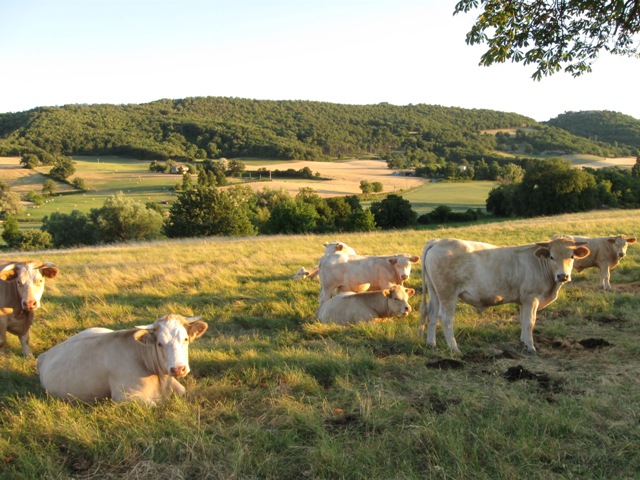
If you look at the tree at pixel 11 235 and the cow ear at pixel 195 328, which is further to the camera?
the tree at pixel 11 235

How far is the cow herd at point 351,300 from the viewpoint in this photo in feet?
18.4

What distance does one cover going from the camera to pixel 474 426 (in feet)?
15.5

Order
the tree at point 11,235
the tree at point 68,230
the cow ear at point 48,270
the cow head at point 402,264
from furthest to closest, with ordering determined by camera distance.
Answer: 1. the tree at point 68,230
2. the tree at point 11,235
3. the cow head at point 402,264
4. the cow ear at point 48,270

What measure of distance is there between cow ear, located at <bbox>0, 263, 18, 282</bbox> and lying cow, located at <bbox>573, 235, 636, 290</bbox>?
41.3 feet

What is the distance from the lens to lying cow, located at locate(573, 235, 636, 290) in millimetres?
12023

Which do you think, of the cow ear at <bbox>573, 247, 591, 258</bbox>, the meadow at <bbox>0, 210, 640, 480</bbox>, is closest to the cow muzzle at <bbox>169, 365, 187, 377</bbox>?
the meadow at <bbox>0, 210, 640, 480</bbox>

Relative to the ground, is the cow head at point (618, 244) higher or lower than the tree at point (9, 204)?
higher

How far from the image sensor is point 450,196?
261 ft

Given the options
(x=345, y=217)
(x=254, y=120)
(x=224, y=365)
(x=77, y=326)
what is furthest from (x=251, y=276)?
(x=254, y=120)

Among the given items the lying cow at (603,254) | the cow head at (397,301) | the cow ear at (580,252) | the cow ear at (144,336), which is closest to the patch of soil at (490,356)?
the cow ear at (580,252)

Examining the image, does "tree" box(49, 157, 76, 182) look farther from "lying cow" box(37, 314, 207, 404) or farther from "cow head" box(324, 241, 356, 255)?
"lying cow" box(37, 314, 207, 404)

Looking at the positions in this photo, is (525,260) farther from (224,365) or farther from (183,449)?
(183,449)

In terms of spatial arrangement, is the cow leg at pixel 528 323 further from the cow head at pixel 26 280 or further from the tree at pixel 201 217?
the tree at pixel 201 217

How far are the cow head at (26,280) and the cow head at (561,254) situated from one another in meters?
8.49
